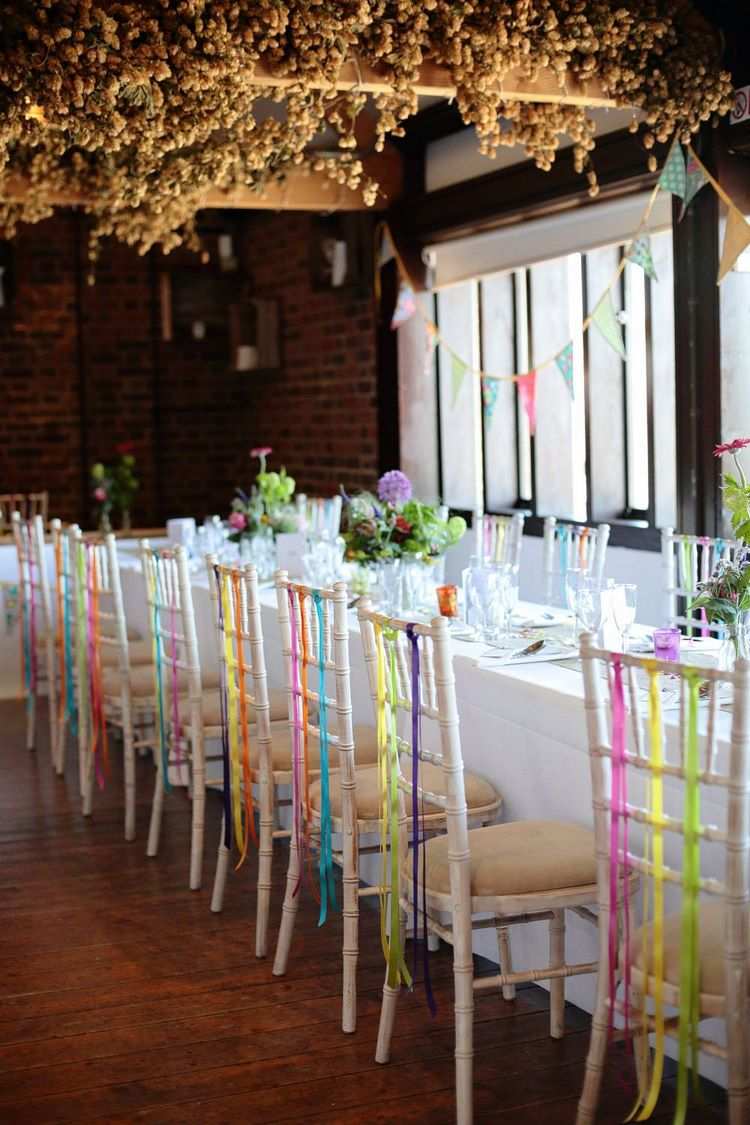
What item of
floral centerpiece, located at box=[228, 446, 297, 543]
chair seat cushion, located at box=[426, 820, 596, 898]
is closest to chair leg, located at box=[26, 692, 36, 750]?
floral centerpiece, located at box=[228, 446, 297, 543]

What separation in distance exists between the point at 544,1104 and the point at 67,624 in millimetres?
3470

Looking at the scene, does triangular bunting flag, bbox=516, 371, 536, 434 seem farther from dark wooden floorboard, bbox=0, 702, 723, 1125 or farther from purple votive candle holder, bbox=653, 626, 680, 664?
purple votive candle holder, bbox=653, 626, 680, 664

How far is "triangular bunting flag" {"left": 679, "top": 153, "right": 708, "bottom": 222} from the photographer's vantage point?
17.1ft

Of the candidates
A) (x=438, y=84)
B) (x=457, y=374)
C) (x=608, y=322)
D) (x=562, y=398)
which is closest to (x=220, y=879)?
(x=438, y=84)

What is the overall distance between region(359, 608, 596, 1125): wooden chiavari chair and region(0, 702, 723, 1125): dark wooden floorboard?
5.6 inches

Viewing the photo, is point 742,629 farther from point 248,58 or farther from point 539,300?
point 539,300

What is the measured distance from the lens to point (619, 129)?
576 centimetres

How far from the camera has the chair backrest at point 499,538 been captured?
5.82 meters

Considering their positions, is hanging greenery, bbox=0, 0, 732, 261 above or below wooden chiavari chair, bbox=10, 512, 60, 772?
above

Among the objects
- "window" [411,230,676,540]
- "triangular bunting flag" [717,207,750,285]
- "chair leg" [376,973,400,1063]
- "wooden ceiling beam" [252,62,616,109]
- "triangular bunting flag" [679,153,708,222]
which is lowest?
"chair leg" [376,973,400,1063]

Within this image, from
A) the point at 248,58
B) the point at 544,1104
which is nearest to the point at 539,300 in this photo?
the point at 248,58

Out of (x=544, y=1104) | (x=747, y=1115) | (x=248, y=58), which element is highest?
(x=248, y=58)

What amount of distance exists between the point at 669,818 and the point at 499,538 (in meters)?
3.30

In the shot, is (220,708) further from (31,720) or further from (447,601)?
(31,720)
